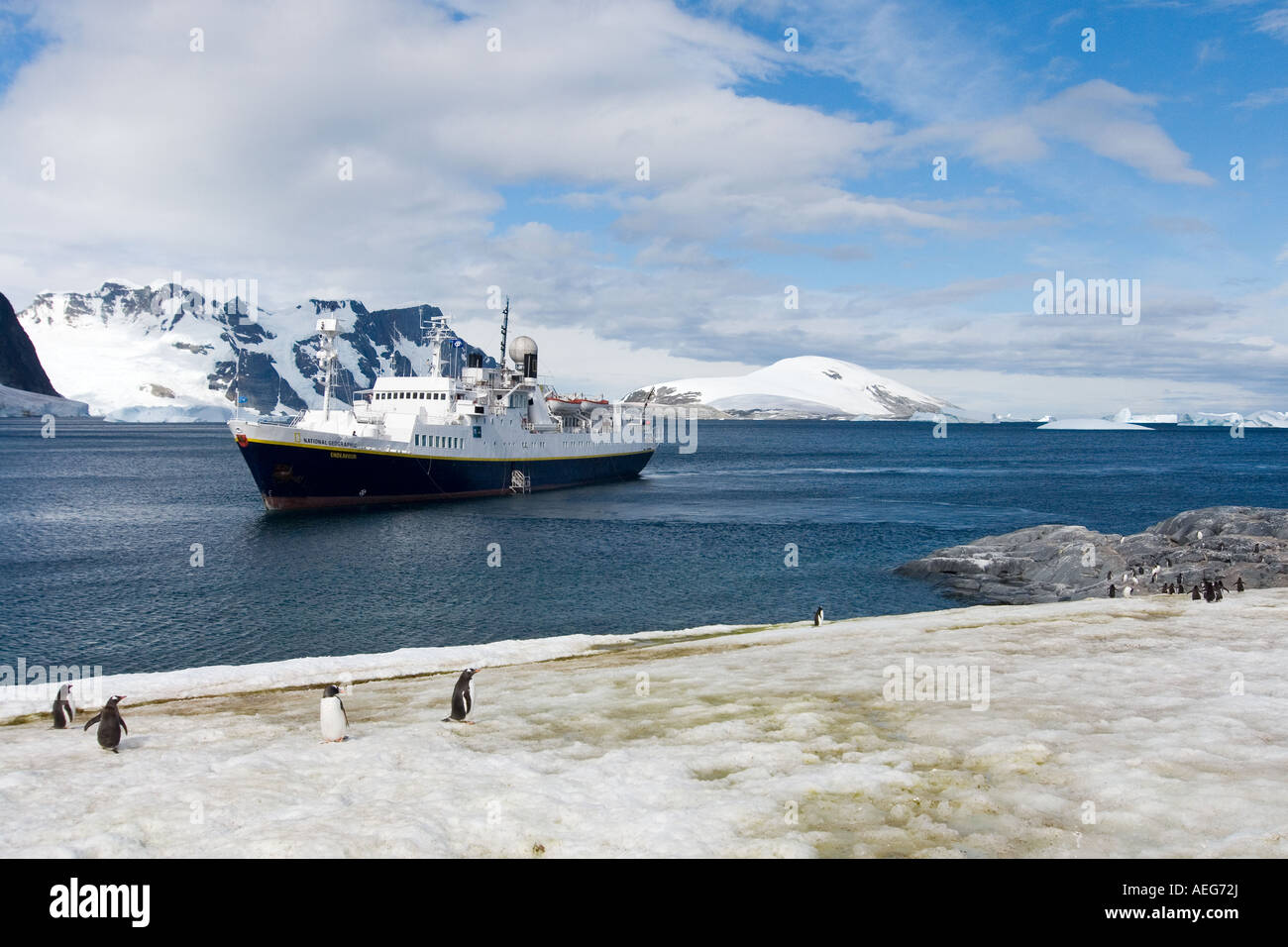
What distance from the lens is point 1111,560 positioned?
4003cm

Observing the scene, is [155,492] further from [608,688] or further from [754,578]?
[608,688]

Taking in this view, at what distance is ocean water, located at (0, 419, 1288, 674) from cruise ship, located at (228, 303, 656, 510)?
2.55m

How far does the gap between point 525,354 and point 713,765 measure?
77486 millimetres

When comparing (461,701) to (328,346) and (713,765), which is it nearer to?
(713,765)

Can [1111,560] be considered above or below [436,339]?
below

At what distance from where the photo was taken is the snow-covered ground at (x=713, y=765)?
1018 cm

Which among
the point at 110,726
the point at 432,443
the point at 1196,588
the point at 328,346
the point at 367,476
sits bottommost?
the point at 110,726

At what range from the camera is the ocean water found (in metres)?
32.8

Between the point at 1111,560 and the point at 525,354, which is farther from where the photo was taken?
the point at 525,354

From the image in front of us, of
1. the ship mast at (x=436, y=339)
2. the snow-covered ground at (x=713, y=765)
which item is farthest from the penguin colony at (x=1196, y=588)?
the ship mast at (x=436, y=339)

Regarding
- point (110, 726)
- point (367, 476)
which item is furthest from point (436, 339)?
point (110, 726)

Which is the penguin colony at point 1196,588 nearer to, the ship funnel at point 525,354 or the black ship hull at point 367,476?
the black ship hull at point 367,476

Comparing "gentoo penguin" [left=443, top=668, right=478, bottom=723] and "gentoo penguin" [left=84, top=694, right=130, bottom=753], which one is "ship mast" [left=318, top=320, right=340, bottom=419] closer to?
"gentoo penguin" [left=84, top=694, right=130, bottom=753]

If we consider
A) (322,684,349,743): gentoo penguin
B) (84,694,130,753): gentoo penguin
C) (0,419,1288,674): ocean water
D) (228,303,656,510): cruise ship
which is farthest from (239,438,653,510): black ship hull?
(322,684,349,743): gentoo penguin
